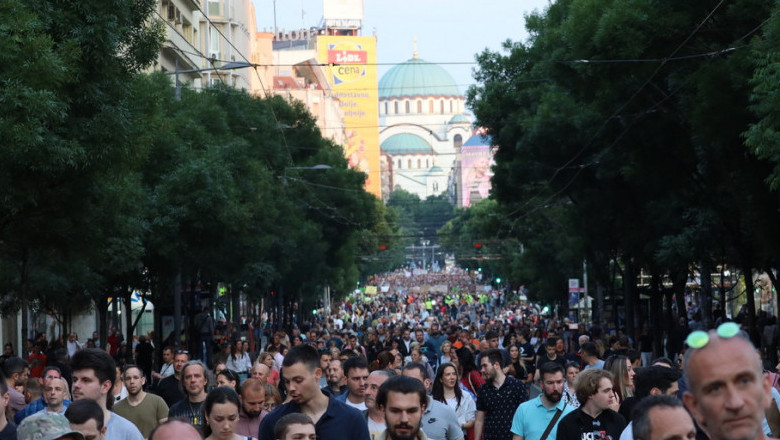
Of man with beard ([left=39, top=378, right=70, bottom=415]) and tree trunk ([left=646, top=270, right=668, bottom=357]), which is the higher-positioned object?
tree trunk ([left=646, top=270, right=668, bottom=357])

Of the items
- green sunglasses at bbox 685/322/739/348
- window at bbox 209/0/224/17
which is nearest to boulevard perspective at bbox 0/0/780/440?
green sunglasses at bbox 685/322/739/348

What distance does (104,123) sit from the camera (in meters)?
18.3

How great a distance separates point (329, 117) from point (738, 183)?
112880 mm

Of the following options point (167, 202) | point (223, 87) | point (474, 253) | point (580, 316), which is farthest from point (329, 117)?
point (167, 202)

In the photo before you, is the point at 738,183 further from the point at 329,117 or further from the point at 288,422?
the point at 329,117

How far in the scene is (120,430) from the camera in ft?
27.8

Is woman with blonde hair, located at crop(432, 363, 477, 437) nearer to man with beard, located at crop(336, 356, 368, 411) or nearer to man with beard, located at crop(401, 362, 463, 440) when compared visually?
man with beard, located at crop(336, 356, 368, 411)

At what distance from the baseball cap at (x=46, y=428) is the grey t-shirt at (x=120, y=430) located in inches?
99.6

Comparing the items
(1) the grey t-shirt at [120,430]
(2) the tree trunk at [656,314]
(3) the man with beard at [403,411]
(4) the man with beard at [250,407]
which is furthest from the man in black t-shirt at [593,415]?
(2) the tree trunk at [656,314]

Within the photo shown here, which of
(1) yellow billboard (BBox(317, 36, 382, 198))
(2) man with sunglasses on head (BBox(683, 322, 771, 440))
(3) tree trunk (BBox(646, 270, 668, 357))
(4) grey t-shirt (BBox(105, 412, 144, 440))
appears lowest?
(4) grey t-shirt (BBox(105, 412, 144, 440))

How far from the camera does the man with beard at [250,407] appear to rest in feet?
33.6

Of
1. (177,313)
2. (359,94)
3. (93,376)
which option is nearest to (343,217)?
(177,313)

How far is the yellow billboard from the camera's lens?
186 m

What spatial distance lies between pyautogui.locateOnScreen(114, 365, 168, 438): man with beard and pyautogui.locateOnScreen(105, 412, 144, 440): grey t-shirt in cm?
222
